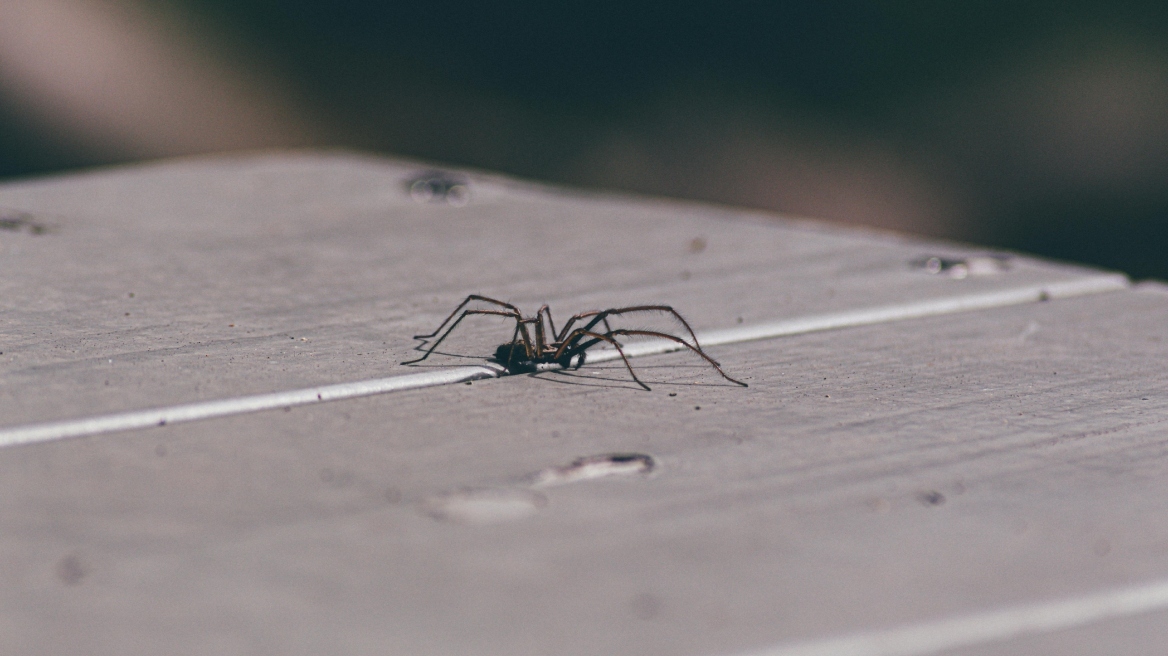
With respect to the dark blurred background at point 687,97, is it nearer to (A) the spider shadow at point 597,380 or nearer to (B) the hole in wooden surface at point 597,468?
(A) the spider shadow at point 597,380

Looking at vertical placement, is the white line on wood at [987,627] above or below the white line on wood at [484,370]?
below

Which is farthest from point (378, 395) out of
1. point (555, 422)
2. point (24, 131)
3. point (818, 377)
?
point (24, 131)

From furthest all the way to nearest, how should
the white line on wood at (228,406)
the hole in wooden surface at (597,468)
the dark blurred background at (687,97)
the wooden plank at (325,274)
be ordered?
the dark blurred background at (687,97), the wooden plank at (325,274), the white line on wood at (228,406), the hole in wooden surface at (597,468)

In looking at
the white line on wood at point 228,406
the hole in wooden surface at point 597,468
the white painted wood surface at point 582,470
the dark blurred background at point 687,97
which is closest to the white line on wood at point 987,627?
the white painted wood surface at point 582,470

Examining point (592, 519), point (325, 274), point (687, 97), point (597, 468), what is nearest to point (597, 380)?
point (597, 468)

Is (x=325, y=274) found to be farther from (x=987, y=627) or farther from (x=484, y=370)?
(x=987, y=627)

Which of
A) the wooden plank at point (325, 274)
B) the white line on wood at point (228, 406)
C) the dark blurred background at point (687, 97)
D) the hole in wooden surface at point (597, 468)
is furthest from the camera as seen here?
the dark blurred background at point (687, 97)

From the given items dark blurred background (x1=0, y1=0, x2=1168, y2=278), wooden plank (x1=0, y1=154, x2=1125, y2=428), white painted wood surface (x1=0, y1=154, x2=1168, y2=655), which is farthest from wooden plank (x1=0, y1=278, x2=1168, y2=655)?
dark blurred background (x1=0, y1=0, x2=1168, y2=278)

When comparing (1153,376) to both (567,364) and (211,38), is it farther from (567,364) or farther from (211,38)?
(211,38)

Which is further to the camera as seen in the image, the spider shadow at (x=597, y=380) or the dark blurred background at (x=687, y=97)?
the dark blurred background at (x=687, y=97)
